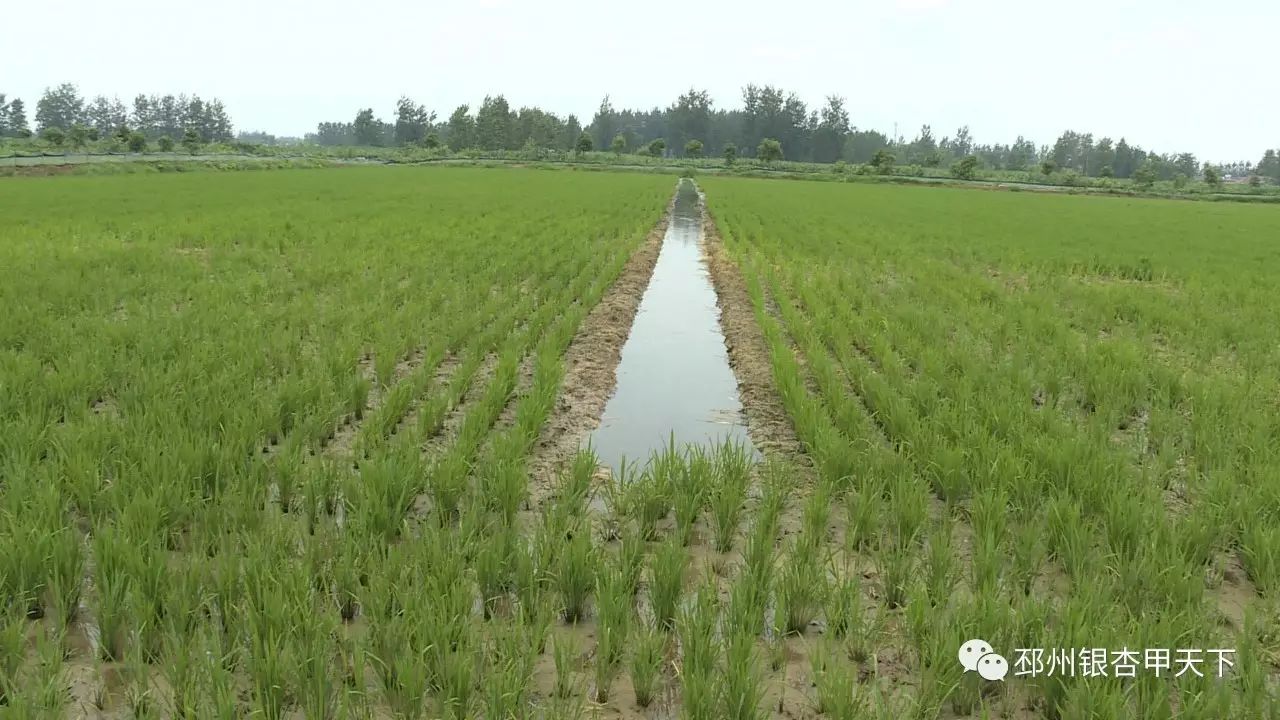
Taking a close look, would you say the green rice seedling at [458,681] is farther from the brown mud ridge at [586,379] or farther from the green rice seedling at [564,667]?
the brown mud ridge at [586,379]

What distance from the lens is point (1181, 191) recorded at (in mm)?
50938

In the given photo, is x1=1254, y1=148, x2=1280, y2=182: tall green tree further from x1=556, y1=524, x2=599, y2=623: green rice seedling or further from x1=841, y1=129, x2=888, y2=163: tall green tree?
x1=556, y1=524, x2=599, y2=623: green rice seedling

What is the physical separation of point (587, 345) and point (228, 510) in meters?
3.73

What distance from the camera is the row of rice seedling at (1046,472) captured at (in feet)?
7.00

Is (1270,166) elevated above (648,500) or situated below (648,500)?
above

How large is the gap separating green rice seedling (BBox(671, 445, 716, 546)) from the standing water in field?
199 millimetres

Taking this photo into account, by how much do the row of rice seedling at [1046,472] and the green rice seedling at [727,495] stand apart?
1.24 feet

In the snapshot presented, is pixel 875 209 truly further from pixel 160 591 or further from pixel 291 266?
pixel 160 591

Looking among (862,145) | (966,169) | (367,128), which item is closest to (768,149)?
(966,169)

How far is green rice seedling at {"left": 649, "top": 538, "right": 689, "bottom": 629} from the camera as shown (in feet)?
7.87

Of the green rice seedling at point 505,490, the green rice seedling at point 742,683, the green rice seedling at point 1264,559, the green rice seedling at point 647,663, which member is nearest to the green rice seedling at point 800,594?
the green rice seedling at point 742,683

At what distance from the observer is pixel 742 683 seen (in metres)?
1.92

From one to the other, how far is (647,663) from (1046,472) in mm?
2241

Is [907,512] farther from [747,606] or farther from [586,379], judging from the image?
[586,379]
